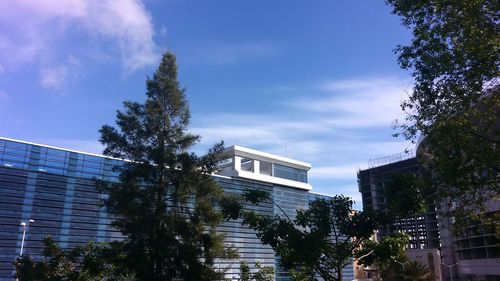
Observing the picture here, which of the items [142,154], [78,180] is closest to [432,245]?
[78,180]

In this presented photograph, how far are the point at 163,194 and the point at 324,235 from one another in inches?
465

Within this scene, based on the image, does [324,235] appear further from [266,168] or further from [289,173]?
[289,173]

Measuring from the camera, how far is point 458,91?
12.1 meters

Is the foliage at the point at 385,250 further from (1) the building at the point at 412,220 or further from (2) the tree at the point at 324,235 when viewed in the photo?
(1) the building at the point at 412,220

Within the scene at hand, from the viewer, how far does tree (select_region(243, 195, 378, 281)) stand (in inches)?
485

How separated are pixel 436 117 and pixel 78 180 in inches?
3125

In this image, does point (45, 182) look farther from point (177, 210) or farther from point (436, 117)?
point (436, 117)

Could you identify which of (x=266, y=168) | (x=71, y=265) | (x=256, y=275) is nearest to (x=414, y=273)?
(x=256, y=275)

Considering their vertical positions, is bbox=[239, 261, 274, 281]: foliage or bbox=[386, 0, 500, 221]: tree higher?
bbox=[386, 0, 500, 221]: tree

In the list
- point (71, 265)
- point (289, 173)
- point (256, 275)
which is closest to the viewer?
point (71, 265)

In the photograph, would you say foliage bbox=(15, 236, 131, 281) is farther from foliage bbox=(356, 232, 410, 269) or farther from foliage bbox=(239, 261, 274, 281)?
foliage bbox=(356, 232, 410, 269)

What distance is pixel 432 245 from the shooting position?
10844 centimetres

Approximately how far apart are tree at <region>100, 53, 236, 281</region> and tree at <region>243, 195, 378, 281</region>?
28.9ft

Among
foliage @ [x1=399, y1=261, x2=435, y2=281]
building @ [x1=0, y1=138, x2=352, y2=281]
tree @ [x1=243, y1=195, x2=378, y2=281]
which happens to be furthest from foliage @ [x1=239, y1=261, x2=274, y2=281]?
building @ [x1=0, y1=138, x2=352, y2=281]
